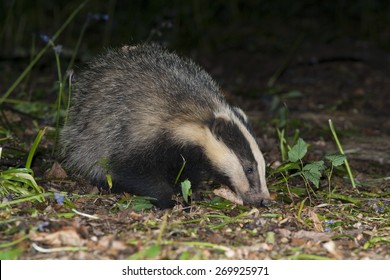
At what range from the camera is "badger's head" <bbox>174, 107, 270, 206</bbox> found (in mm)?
5637

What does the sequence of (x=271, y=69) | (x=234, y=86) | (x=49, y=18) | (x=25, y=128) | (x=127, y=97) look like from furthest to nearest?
(x=49, y=18)
(x=271, y=69)
(x=234, y=86)
(x=25, y=128)
(x=127, y=97)

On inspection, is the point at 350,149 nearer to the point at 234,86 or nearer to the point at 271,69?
the point at 234,86

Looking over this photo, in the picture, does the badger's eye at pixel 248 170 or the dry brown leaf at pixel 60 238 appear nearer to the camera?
the dry brown leaf at pixel 60 238

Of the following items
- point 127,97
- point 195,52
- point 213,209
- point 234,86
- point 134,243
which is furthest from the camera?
point 195,52

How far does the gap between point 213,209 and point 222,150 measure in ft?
1.64

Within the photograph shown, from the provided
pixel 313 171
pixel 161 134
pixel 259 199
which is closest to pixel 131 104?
pixel 161 134

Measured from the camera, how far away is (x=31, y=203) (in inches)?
211

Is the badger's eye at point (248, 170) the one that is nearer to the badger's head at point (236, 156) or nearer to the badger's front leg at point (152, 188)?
the badger's head at point (236, 156)

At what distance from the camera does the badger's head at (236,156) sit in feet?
18.5

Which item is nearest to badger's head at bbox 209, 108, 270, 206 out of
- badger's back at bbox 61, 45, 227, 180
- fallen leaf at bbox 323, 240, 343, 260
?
badger's back at bbox 61, 45, 227, 180

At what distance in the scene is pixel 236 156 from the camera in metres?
5.67

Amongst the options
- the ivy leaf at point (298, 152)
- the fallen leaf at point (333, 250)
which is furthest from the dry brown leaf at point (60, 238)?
the ivy leaf at point (298, 152)

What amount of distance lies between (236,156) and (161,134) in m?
0.72

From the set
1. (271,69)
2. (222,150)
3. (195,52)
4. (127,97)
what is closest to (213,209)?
(222,150)
